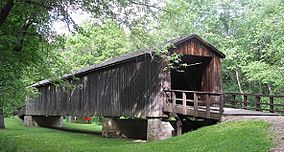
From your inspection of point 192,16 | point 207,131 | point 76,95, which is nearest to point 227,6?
point 192,16

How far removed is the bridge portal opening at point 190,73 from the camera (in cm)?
2019

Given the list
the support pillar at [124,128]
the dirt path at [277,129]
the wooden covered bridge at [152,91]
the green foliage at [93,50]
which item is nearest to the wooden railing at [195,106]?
the wooden covered bridge at [152,91]

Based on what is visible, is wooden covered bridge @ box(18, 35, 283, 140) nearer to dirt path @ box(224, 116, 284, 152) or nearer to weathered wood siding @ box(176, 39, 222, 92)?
weathered wood siding @ box(176, 39, 222, 92)

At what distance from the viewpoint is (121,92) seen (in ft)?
67.6

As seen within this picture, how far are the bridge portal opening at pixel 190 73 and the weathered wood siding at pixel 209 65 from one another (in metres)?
0.40

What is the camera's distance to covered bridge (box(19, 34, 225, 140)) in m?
17.3

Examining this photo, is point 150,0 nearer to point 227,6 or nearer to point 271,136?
point 271,136

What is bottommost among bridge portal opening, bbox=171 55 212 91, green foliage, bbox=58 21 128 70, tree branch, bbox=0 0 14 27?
bridge portal opening, bbox=171 55 212 91

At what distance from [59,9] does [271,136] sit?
759 centimetres

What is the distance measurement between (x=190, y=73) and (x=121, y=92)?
4495 millimetres

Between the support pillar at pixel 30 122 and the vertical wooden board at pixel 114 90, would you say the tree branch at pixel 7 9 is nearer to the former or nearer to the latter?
the vertical wooden board at pixel 114 90

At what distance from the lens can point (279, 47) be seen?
25156 millimetres

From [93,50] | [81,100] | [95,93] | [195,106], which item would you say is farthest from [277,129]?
[93,50]

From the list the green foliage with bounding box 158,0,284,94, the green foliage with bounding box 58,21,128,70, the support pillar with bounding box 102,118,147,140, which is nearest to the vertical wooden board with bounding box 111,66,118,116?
the support pillar with bounding box 102,118,147,140
